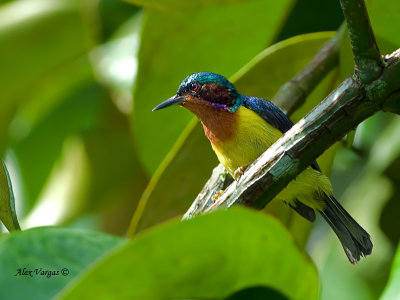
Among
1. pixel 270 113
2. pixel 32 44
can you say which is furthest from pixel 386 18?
pixel 32 44

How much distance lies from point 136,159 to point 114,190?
176 mm

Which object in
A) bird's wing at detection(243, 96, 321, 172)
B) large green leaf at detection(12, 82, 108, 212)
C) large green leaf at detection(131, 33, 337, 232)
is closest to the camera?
large green leaf at detection(131, 33, 337, 232)

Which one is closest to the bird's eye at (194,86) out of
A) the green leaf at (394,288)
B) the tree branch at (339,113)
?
the tree branch at (339,113)

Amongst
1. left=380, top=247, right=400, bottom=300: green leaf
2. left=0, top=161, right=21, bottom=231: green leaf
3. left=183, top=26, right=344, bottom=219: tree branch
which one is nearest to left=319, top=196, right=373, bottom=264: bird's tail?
left=183, top=26, right=344, bottom=219: tree branch

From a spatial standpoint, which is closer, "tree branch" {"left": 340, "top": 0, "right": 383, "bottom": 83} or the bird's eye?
"tree branch" {"left": 340, "top": 0, "right": 383, "bottom": 83}

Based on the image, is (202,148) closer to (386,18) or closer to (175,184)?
(175,184)

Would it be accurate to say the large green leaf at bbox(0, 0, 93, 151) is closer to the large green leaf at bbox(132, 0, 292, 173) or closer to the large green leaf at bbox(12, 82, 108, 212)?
the large green leaf at bbox(12, 82, 108, 212)

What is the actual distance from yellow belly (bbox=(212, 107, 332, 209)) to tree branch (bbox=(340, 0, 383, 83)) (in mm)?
985

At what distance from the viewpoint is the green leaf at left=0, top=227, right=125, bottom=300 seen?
1435 millimetres

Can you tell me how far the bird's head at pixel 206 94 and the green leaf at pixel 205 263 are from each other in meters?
1.30

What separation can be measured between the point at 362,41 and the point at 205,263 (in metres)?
0.60

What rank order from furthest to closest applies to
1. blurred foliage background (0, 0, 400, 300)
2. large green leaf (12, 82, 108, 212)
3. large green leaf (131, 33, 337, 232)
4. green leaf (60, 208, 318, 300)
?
large green leaf (12, 82, 108, 212)
large green leaf (131, 33, 337, 232)
blurred foliage background (0, 0, 400, 300)
green leaf (60, 208, 318, 300)

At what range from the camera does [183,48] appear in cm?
264

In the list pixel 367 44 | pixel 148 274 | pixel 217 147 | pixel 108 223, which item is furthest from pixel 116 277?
pixel 108 223
